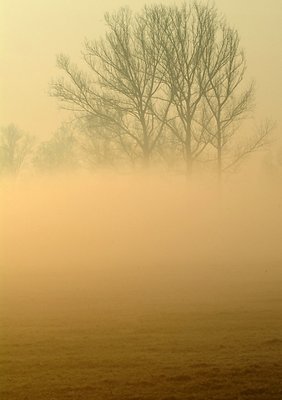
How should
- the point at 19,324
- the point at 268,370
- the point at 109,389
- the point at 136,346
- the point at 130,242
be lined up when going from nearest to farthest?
1. the point at 109,389
2. the point at 268,370
3. the point at 136,346
4. the point at 19,324
5. the point at 130,242

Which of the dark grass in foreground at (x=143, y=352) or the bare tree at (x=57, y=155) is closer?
the dark grass in foreground at (x=143, y=352)

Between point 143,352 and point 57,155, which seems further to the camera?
point 57,155

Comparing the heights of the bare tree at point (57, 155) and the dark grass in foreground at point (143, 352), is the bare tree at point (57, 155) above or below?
above

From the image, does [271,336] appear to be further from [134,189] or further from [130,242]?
[134,189]

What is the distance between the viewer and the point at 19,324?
12758 millimetres

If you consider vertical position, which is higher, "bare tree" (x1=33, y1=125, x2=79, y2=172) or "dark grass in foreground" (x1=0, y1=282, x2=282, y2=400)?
"bare tree" (x1=33, y1=125, x2=79, y2=172)

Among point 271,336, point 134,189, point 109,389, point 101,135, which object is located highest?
point 101,135

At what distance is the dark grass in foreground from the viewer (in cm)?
862

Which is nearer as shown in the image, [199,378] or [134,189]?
[199,378]

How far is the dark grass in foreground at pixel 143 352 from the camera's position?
8617 mm

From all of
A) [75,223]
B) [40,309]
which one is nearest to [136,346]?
[40,309]

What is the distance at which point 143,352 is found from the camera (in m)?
10.3

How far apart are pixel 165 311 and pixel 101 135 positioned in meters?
24.9

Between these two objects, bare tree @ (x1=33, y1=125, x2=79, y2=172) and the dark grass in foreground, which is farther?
bare tree @ (x1=33, y1=125, x2=79, y2=172)
